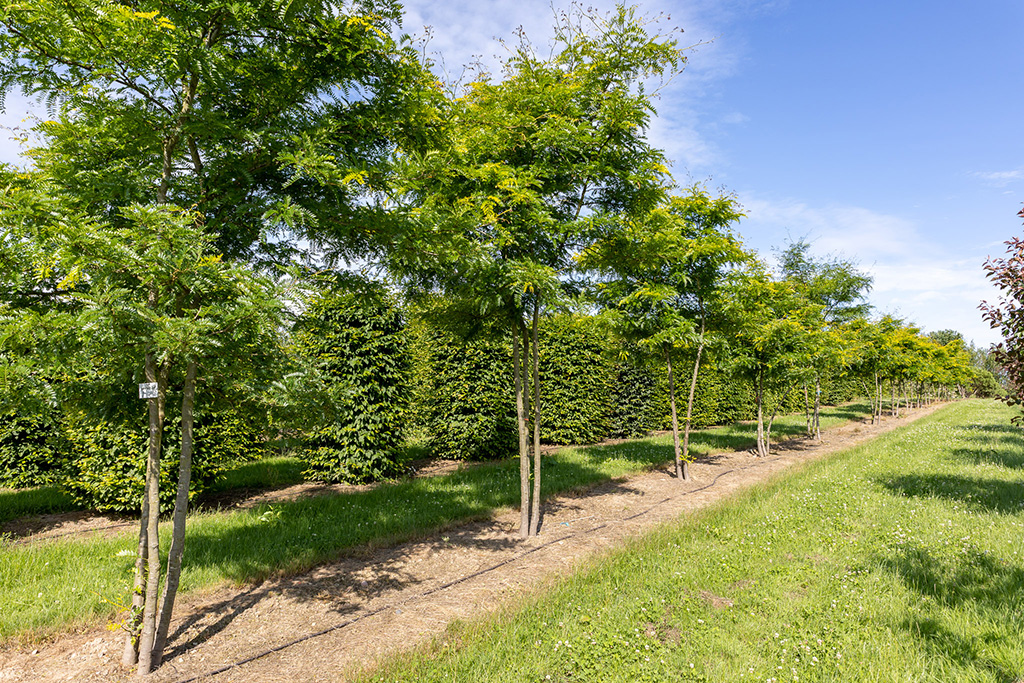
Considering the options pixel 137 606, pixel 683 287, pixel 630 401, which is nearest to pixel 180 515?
pixel 137 606

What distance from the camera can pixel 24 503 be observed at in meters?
9.09

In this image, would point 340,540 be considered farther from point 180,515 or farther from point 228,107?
point 228,107

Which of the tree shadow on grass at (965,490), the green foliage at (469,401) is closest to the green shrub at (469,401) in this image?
the green foliage at (469,401)

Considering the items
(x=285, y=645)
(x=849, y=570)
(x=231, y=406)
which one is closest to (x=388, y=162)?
(x=231, y=406)

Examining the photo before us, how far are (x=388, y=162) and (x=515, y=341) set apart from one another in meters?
4.09

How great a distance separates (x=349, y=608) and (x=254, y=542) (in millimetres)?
2329

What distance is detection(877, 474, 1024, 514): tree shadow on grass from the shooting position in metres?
8.02

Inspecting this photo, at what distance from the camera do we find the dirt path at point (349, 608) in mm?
4176

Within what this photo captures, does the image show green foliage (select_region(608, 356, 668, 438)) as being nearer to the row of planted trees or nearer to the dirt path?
the dirt path

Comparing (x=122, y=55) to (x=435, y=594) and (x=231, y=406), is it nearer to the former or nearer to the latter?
(x=231, y=406)

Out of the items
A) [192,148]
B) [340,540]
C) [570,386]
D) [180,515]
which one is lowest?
[340,540]

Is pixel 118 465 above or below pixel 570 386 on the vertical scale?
below

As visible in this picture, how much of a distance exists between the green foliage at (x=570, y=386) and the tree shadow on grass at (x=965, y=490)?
358 inches

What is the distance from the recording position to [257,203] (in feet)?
13.7
